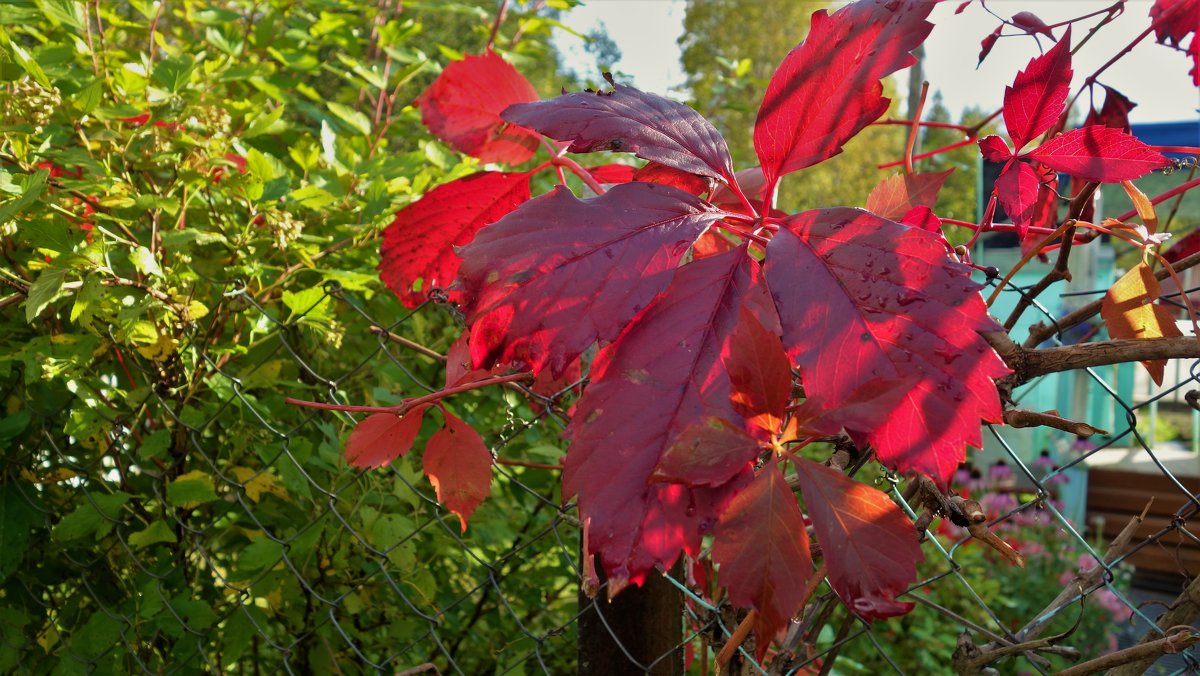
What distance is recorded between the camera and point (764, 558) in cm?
55

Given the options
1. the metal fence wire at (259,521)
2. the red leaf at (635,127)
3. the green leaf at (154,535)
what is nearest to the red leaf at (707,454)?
the red leaf at (635,127)

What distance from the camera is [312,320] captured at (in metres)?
1.28

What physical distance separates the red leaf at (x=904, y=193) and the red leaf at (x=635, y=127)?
0.14 metres

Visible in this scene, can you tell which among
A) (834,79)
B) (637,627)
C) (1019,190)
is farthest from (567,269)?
(637,627)

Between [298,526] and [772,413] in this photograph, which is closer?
[772,413]

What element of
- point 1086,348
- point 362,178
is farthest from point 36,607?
point 1086,348

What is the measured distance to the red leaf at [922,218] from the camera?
664 millimetres

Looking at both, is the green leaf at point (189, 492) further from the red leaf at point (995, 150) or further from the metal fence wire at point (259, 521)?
the red leaf at point (995, 150)

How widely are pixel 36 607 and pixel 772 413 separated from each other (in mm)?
1642

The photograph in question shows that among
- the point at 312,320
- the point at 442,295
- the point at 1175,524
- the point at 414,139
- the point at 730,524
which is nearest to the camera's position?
the point at 730,524

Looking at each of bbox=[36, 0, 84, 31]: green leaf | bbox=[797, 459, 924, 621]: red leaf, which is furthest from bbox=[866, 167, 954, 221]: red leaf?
bbox=[36, 0, 84, 31]: green leaf

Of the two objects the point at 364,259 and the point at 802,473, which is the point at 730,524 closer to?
the point at 802,473

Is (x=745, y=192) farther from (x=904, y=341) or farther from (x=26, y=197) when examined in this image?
(x=26, y=197)

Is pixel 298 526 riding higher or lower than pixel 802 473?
lower
